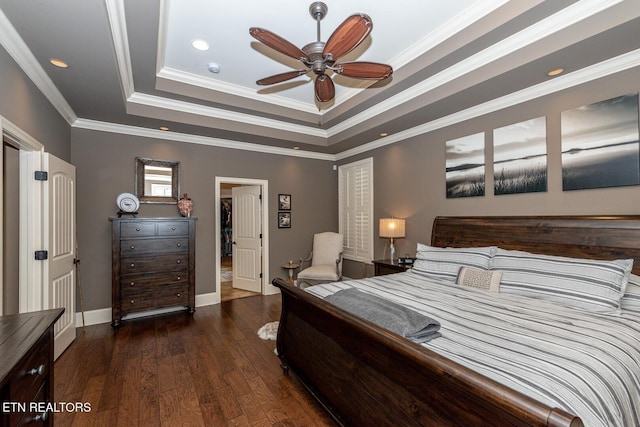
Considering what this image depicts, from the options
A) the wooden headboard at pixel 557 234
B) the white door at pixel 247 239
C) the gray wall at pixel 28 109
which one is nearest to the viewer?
the gray wall at pixel 28 109

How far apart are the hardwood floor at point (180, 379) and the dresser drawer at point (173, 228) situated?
1203mm

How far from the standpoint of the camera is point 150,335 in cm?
347

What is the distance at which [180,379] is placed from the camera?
2539 millimetres

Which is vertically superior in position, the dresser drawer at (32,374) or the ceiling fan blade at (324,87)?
the ceiling fan blade at (324,87)

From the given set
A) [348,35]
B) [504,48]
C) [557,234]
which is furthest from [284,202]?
[557,234]

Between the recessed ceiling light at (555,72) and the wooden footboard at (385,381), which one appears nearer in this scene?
the wooden footboard at (385,381)

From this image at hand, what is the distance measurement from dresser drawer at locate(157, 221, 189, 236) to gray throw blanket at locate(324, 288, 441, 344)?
2.86 metres

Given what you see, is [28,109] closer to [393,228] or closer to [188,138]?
[188,138]

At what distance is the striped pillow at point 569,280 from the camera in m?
2.00

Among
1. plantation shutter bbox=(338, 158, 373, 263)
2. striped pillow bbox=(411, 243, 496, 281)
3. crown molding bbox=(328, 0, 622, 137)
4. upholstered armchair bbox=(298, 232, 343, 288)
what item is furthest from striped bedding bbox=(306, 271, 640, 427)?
plantation shutter bbox=(338, 158, 373, 263)

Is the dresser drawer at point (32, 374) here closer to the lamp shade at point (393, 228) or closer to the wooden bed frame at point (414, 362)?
the wooden bed frame at point (414, 362)

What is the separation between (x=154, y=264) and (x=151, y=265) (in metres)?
0.04

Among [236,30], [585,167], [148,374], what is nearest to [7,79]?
[236,30]

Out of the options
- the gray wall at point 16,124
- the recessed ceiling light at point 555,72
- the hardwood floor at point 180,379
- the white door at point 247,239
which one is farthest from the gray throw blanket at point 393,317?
the white door at point 247,239
